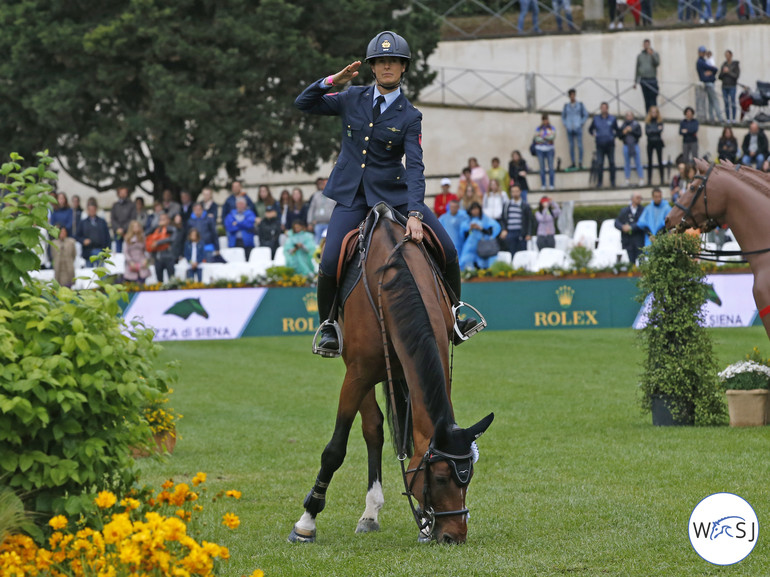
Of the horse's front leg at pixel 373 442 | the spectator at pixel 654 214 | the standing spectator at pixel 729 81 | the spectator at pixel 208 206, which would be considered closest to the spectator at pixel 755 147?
the standing spectator at pixel 729 81

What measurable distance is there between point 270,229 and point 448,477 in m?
21.5

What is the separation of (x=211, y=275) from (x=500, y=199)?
6.94m

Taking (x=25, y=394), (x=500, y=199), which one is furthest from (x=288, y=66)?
(x=25, y=394)

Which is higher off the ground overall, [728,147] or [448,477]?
[728,147]

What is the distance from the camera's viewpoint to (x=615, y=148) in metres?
37.1

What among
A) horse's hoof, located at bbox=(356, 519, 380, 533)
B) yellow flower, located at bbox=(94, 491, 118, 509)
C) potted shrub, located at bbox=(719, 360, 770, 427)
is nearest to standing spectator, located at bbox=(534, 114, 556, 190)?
potted shrub, located at bbox=(719, 360, 770, 427)

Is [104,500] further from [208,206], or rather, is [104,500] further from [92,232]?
[92,232]

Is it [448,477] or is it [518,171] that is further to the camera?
[518,171]

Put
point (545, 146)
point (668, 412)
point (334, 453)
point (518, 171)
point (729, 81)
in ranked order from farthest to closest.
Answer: point (729, 81)
point (545, 146)
point (518, 171)
point (668, 412)
point (334, 453)

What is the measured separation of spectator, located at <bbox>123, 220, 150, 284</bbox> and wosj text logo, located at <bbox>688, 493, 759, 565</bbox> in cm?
2159

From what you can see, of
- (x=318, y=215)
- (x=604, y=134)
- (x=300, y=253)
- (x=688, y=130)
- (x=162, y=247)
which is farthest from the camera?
(x=604, y=134)

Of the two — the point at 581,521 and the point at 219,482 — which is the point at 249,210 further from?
the point at 581,521

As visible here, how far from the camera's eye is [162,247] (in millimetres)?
26750

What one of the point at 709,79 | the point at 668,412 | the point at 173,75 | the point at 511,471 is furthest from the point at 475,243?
the point at 511,471
